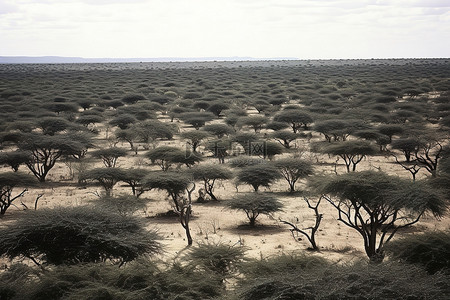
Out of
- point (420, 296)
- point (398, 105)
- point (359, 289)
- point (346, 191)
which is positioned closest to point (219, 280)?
point (359, 289)

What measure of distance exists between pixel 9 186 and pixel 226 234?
892 cm

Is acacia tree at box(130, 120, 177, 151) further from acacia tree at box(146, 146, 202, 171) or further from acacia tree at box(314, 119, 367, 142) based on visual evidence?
acacia tree at box(314, 119, 367, 142)

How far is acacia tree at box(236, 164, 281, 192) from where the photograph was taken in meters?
17.0

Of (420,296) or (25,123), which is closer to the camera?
(420,296)

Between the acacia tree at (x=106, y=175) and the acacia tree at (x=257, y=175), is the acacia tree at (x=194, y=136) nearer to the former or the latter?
the acacia tree at (x=106, y=175)

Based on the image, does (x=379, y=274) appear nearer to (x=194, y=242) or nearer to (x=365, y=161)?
(x=194, y=242)

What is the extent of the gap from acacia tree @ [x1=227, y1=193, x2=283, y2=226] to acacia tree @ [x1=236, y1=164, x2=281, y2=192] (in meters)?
2.11

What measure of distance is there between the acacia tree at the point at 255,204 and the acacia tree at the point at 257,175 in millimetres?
2105

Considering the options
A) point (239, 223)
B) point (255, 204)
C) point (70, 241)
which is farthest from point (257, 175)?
point (70, 241)

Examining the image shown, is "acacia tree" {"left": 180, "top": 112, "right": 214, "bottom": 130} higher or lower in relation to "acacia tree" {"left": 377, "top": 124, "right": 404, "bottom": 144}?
lower

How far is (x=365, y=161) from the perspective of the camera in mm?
24000

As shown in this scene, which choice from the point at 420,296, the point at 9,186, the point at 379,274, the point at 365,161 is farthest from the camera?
the point at 365,161

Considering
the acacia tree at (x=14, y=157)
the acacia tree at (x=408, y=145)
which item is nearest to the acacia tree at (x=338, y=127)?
the acacia tree at (x=408, y=145)

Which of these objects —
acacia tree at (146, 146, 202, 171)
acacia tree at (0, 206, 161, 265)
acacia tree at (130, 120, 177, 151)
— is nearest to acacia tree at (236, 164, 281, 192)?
acacia tree at (146, 146, 202, 171)
